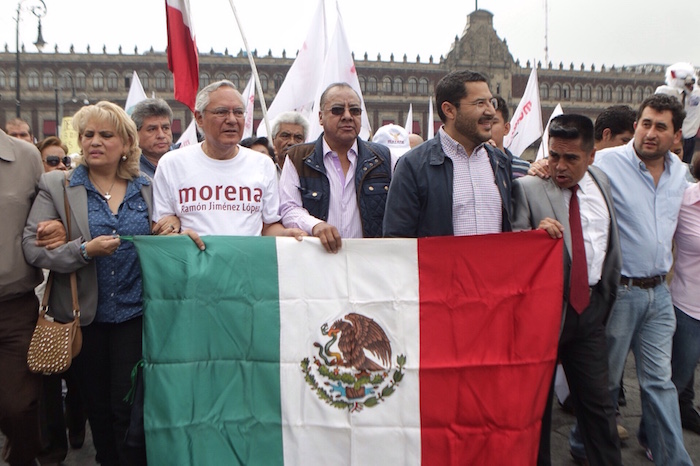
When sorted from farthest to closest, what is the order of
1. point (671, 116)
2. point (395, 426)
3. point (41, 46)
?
1. point (41, 46)
2. point (671, 116)
3. point (395, 426)

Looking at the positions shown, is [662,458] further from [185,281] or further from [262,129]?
[262,129]

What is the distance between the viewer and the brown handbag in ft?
9.27

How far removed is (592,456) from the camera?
2941mm

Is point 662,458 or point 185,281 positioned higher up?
point 185,281

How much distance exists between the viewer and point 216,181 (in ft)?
10.1

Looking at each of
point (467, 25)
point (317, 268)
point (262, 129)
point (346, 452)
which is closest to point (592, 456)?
point (346, 452)

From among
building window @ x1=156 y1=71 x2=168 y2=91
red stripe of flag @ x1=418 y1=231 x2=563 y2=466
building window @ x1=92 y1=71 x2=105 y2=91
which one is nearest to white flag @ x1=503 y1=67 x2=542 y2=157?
red stripe of flag @ x1=418 y1=231 x2=563 y2=466

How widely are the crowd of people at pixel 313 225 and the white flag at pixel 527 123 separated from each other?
280 inches

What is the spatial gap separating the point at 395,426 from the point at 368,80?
62.6m

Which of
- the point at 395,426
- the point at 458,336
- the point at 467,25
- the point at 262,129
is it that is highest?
the point at 467,25

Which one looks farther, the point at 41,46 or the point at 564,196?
the point at 41,46

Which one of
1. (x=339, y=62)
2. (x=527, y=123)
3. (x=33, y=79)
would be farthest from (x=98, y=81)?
(x=339, y=62)

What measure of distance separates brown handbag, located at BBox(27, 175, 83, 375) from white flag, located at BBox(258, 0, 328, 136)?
488 cm

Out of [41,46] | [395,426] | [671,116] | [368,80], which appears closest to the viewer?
[395,426]
